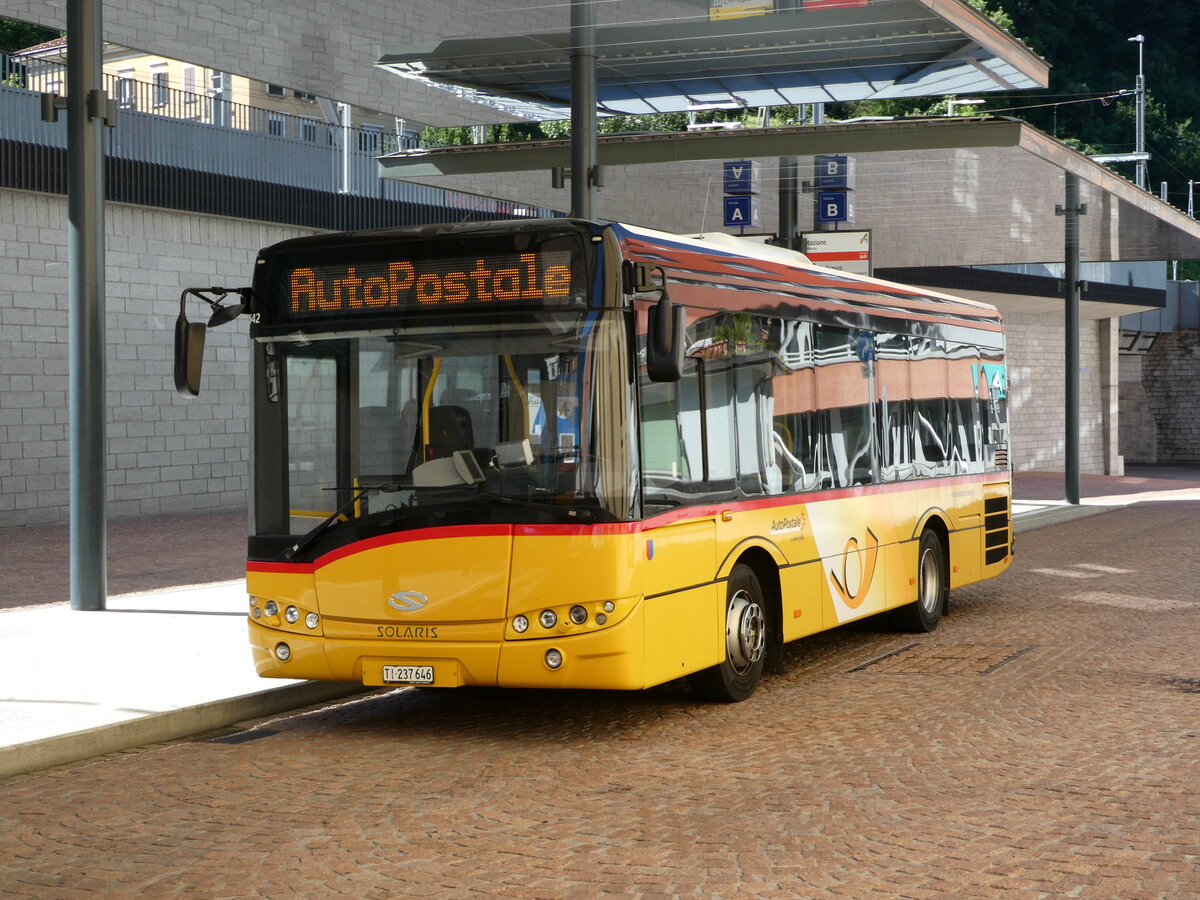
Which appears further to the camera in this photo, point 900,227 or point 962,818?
point 900,227

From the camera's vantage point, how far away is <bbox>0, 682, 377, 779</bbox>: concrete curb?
8.10 metres

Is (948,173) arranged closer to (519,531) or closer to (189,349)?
(189,349)

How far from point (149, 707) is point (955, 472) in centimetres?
793

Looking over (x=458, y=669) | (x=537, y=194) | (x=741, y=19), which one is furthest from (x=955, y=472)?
(x=537, y=194)

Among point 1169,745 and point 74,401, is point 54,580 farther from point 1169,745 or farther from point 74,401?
point 1169,745

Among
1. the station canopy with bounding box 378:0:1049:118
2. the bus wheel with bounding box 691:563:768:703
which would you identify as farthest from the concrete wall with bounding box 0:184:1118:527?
the bus wheel with bounding box 691:563:768:703

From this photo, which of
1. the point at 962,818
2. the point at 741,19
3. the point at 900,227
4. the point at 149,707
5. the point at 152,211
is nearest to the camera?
the point at 962,818

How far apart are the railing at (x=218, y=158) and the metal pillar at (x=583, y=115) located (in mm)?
7131

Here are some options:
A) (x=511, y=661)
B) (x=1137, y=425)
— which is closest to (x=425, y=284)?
(x=511, y=661)

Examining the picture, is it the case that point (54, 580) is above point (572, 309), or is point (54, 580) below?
below

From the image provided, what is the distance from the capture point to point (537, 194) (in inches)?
986

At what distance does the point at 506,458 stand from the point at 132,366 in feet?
53.4

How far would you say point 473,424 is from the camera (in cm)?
864

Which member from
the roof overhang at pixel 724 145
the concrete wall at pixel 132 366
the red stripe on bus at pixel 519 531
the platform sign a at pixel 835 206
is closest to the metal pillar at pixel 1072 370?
the platform sign a at pixel 835 206
